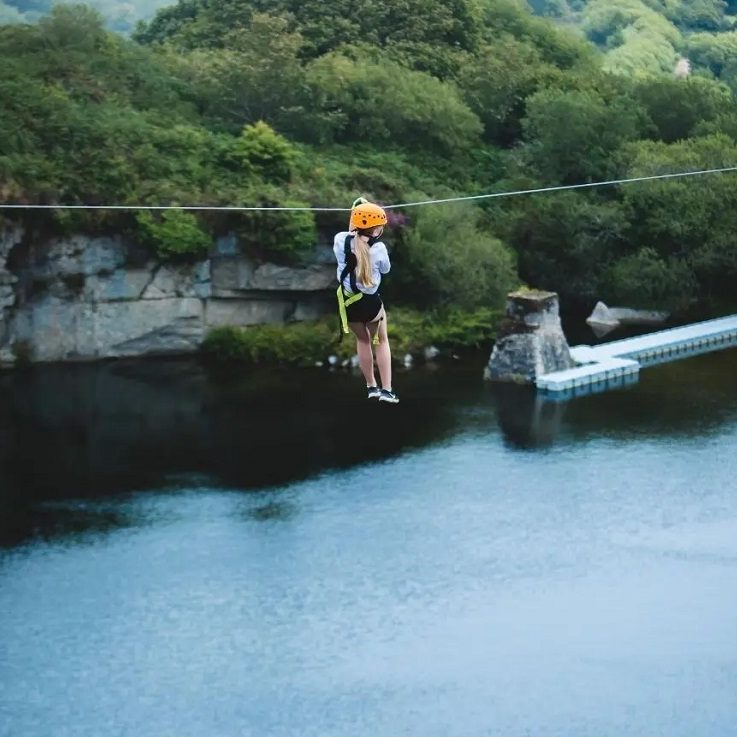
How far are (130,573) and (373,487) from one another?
5866mm

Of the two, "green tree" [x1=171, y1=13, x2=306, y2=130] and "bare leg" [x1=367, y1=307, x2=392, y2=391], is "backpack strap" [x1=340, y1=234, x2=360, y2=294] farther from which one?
"green tree" [x1=171, y1=13, x2=306, y2=130]

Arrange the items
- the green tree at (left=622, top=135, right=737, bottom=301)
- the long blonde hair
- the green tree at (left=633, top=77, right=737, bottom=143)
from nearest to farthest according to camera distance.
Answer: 1. the long blonde hair
2. the green tree at (left=622, top=135, right=737, bottom=301)
3. the green tree at (left=633, top=77, right=737, bottom=143)

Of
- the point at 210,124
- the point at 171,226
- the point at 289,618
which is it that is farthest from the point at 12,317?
the point at 289,618

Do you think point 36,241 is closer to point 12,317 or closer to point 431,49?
point 12,317

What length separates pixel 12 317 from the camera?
A: 41.4 metres

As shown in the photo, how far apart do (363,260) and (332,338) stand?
27468 mm

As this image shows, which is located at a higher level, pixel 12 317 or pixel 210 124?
pixel 210 124

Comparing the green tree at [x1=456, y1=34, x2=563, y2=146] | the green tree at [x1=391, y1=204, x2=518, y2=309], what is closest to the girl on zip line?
the green tree at [x1=391, y1=204, x2=518, y2=309]

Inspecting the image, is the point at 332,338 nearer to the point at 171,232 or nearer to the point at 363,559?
the point at 171,232

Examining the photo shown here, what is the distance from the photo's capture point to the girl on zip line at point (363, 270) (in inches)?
587

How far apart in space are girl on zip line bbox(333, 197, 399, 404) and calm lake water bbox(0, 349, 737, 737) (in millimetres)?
10580

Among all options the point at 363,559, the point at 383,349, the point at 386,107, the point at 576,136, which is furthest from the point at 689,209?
the point at 383,349

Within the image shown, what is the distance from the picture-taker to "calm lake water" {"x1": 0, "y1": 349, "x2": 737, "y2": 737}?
1008 inches

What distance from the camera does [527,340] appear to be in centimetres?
4009
